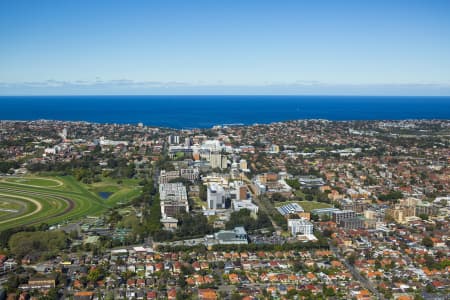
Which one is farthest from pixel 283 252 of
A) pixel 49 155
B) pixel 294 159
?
pixel 49 155

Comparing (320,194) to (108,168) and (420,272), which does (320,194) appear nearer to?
(420,272)

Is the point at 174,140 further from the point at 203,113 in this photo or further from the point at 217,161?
the point at 203,113

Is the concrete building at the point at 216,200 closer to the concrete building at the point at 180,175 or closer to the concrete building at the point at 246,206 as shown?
the concrete building at the point at 246,206

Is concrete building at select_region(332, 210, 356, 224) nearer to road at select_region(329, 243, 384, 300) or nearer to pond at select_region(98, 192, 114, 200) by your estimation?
road at select_region(329, 243, 384, 300)

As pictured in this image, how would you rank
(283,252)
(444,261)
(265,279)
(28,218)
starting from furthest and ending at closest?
(28,218), (283,252), (444,261), (265,279)

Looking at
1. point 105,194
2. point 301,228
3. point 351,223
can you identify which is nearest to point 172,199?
point 105,194

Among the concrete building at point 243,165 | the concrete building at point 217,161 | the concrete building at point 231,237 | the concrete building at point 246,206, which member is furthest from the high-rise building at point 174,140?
the concrete building at point 231,237

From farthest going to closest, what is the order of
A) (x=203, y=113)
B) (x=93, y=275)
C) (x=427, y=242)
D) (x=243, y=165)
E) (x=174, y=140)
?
(x=203, y=113), (x=174, y=140), (x=243, y=165), (x=427, y=242), (x=93, y=275)

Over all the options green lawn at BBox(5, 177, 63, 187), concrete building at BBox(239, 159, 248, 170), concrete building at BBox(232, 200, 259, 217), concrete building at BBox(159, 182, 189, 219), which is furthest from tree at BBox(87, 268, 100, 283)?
concrete building at BBox(239, 159, 248, 170)
